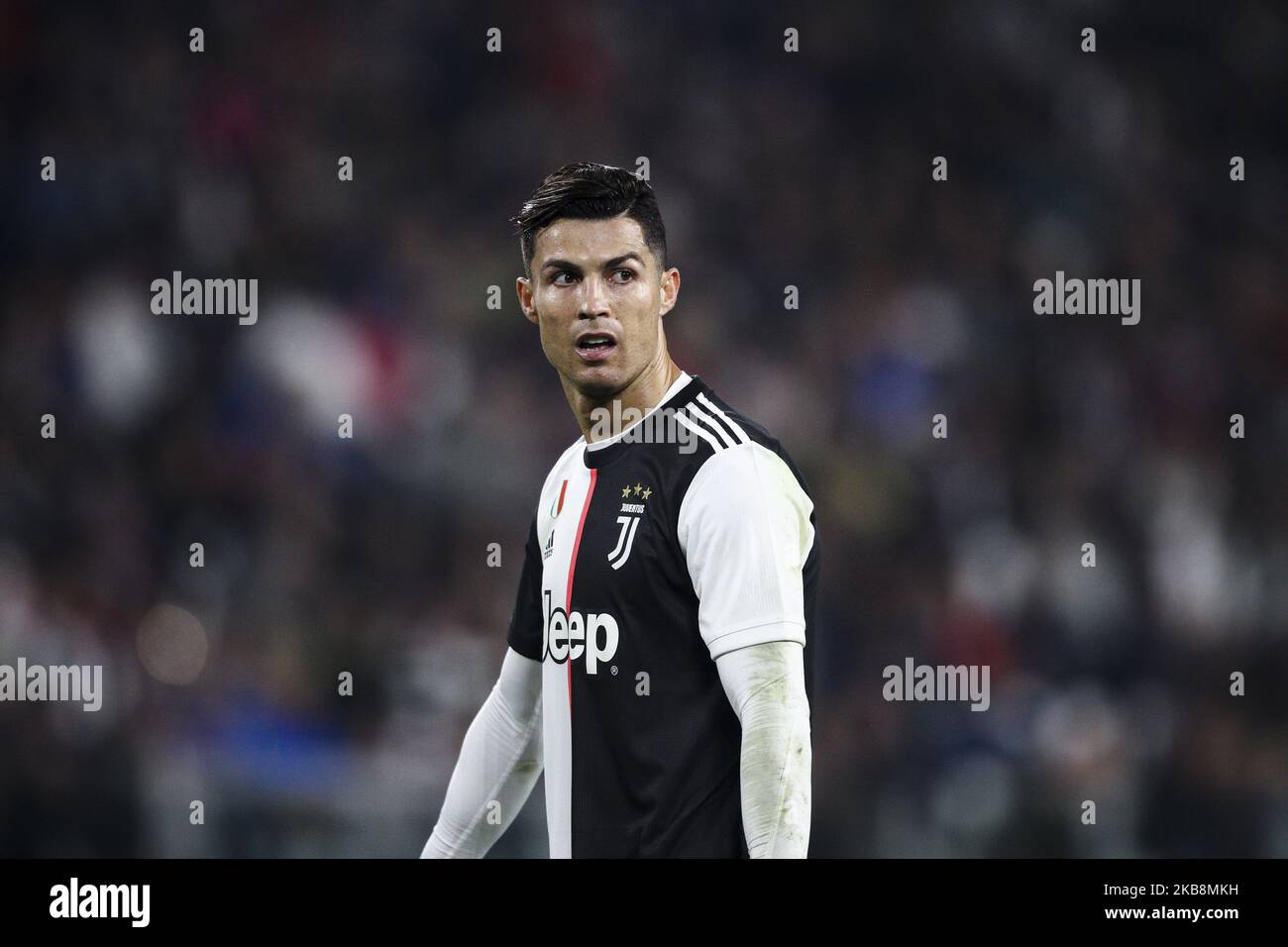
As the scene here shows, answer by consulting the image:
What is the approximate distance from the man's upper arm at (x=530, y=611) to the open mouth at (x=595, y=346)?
0.48m

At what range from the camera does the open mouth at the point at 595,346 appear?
331cm

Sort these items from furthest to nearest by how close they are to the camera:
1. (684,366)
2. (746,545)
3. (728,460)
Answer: (684,366) → (728,460) → (746,545)

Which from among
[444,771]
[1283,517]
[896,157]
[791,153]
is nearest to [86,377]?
[444,771]

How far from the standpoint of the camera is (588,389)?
335 centimetres

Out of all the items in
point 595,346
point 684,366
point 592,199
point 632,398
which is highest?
point 684,366

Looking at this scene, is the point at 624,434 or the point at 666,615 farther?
the point at 624,434

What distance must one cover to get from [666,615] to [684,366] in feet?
14.5

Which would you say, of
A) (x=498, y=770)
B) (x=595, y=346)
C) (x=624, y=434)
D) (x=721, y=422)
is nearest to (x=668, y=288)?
(x=595, y=346)

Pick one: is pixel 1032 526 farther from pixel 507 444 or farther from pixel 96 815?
pixel 96 815

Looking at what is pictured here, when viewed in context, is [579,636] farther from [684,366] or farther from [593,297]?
[684,366]

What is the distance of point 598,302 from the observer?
3.34 meters

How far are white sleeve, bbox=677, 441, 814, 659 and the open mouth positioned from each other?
16.7 inches

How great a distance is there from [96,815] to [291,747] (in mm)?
900
